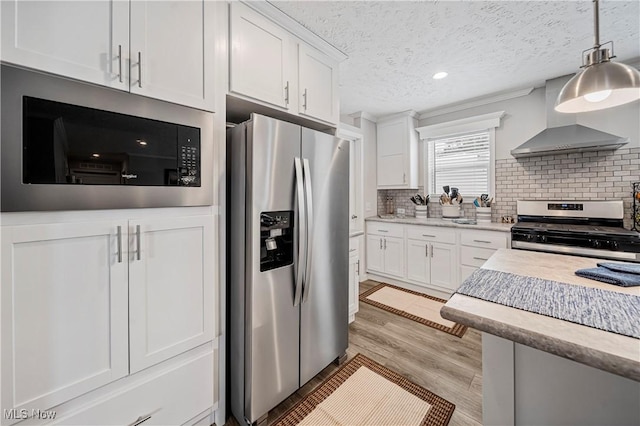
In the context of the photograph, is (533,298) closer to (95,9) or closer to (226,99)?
A: (226,99)

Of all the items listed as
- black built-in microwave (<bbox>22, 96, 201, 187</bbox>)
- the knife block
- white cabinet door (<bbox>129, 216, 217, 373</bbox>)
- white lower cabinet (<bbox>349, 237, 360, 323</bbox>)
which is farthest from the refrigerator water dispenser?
the knife block

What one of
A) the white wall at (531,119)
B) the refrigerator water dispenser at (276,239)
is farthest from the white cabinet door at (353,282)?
the white wall at (531,119)

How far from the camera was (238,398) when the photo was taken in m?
1.47

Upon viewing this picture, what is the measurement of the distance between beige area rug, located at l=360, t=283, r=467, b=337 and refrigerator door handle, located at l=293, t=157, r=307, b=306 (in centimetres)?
174

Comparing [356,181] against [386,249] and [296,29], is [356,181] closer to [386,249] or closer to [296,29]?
[386,249]

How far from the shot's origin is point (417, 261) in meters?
3.46

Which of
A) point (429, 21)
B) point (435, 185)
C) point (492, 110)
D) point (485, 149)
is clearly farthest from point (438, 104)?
point (429, 21)

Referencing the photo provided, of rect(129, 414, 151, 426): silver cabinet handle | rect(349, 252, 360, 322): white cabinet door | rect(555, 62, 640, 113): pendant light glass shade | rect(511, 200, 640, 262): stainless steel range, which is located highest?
rect(555, 62, 640, 113): pendant light glass shade

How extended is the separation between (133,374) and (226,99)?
152 cm

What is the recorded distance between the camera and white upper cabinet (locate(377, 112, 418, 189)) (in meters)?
3.91

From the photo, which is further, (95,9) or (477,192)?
(477,192)

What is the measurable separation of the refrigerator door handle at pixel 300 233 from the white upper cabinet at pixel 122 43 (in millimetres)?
611

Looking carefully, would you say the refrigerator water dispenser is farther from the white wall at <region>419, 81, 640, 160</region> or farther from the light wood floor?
the white wall at <region>419, 81, 640, 160</region>

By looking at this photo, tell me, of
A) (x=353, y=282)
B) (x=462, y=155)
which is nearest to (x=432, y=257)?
(x=353, y=282)
